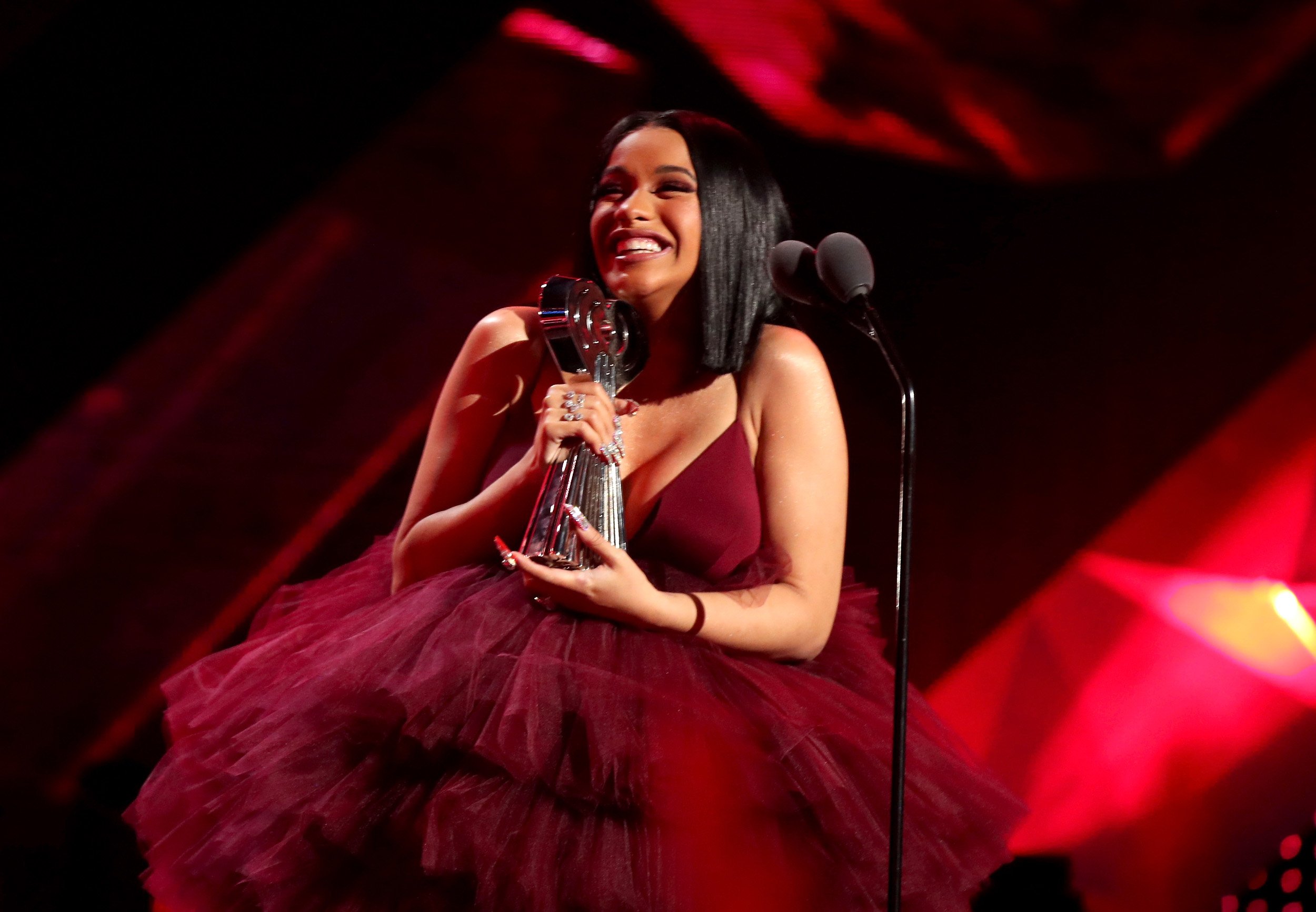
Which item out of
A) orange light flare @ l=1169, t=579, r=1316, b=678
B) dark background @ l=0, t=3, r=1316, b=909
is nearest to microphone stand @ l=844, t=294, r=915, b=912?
dark background @ l=0, t=3, r=1316, b=909

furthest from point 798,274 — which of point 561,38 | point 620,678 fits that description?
point 561,38

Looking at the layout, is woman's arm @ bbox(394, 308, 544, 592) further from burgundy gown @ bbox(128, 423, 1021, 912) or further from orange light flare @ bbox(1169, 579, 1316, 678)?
orange light flare @ bbox(1169, 579, 1316, 678)

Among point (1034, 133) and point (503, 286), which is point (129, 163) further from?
point (1034, 133)

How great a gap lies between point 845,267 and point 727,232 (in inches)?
13.9

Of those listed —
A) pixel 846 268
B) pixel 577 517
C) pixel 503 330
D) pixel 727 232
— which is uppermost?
pixel 727 232

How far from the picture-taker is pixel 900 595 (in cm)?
125

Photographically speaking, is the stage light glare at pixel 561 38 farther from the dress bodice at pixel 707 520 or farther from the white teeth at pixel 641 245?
the dress bodice at pixel 707 520

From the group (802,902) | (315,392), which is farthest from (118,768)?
(802,902)

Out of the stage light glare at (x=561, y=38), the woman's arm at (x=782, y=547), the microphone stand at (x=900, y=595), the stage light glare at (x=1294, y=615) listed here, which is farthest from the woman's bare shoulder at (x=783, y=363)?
Answer: the stage light glare at (x=1294, y=615)

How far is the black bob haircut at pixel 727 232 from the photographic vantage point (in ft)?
5.21

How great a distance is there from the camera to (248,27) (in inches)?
87.2

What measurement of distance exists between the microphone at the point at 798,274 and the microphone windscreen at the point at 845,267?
6 centimetres

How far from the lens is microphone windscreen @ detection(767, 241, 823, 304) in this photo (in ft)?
4.51

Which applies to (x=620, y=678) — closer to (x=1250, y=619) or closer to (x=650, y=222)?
(x=650, y=222)
